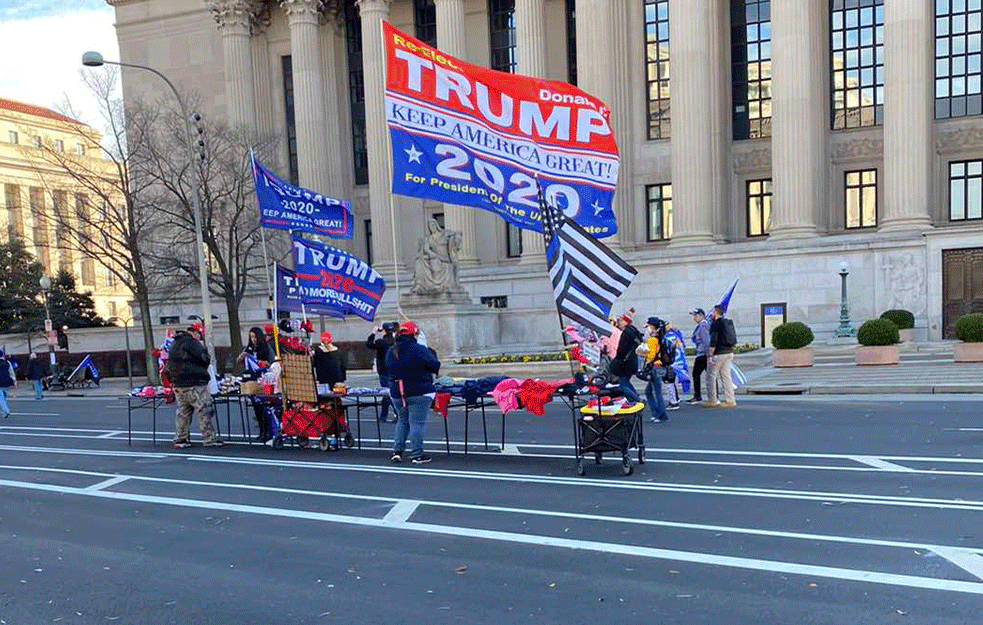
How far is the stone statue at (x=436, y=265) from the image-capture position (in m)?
25.1

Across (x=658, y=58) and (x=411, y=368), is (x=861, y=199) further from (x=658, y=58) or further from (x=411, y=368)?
(x=411, y=368)

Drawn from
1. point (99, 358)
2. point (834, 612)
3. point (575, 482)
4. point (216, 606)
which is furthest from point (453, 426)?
point (99, 358)

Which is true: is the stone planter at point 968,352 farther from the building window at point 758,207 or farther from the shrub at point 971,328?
the building window at point 758,207

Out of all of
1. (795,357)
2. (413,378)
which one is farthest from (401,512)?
(795,357)

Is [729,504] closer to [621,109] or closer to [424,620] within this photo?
[424,620]

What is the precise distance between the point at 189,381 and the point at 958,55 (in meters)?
34.0

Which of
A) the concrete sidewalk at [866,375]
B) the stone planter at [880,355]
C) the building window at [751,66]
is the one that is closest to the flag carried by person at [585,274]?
the concrete sidewalk at [866,375]

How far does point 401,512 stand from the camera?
25.1 feet

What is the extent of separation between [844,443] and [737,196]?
87.5ft

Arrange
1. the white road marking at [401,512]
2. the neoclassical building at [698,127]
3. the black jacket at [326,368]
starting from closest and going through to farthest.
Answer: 1. the white road marking at [401,512]
2. the black jacket at [326,368]
3. the neoclassical building at [698,127]

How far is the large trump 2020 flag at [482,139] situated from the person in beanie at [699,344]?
299 centimetres

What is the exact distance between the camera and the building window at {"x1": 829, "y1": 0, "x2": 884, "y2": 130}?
33125 millimetres

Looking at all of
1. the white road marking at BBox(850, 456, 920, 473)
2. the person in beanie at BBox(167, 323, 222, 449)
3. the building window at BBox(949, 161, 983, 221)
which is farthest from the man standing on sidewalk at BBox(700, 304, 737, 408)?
the building window at BBox(949, 161, 983, 221)

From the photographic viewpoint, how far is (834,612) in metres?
4.75
